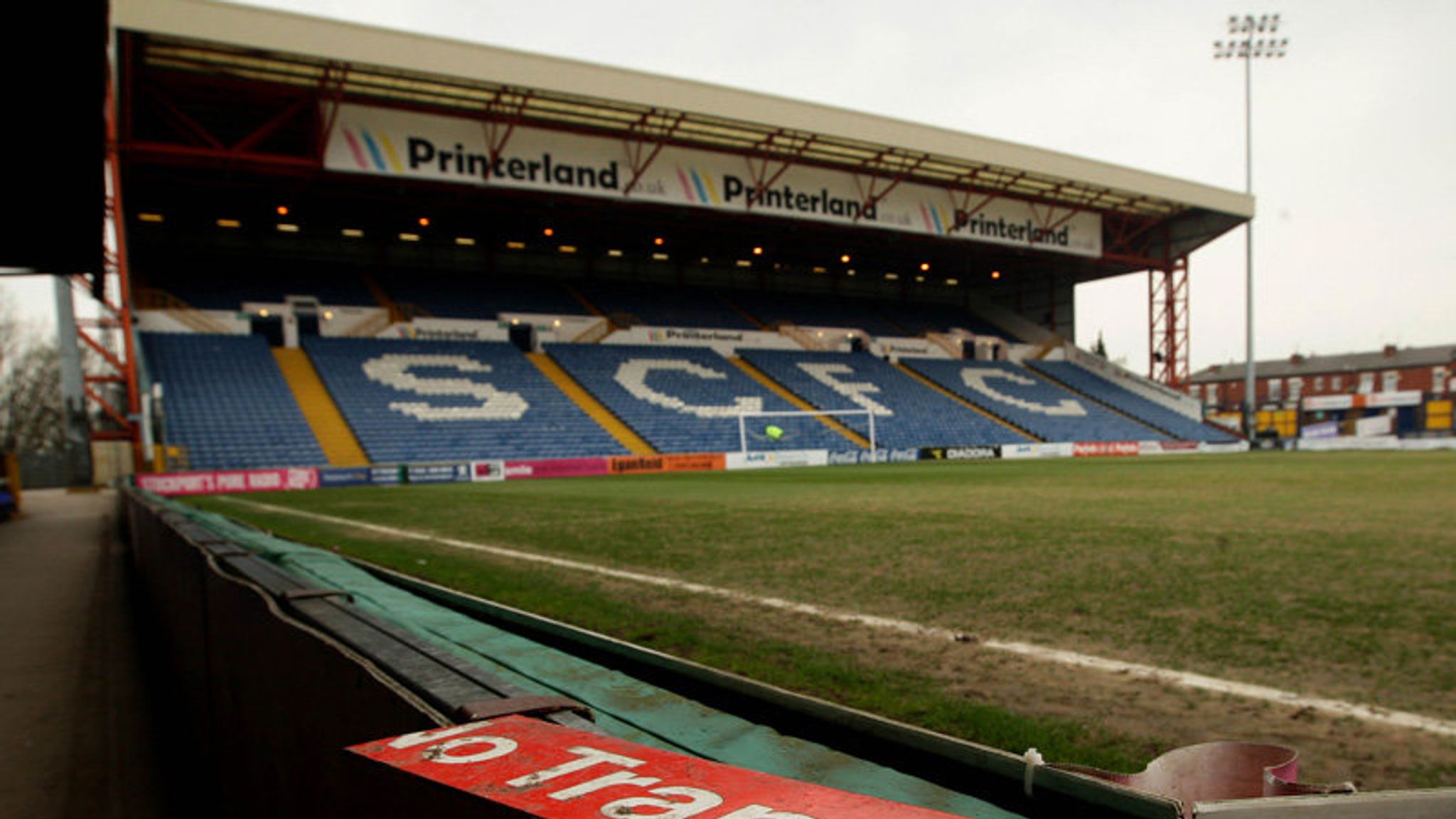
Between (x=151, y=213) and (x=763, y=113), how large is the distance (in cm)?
2418

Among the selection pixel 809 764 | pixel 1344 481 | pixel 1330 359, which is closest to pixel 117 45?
pixel 809 764

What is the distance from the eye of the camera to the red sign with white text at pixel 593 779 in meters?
0.76

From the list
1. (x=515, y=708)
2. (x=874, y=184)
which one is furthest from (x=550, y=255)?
(x=515, y=708)

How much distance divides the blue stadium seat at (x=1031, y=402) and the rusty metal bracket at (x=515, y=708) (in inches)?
1426

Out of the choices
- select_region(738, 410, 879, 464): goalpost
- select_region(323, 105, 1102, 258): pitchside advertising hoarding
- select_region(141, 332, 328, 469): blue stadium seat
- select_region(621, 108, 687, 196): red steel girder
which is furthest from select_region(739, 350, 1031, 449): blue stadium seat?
select_region(141, 332, 328, 469): blue stadium seat

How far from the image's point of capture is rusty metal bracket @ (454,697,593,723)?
112cm

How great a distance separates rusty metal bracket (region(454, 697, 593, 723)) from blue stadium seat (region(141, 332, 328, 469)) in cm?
2487

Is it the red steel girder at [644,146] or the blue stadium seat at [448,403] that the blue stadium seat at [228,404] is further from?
the red steel girder at [644,146]

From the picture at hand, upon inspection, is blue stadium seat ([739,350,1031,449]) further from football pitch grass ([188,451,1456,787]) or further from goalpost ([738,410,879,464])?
football pitch grass ([188,451,1456,787])

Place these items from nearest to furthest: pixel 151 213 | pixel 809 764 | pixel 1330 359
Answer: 1. pixel 809 764
2. pixel 151 213
3. pixel 1330 359

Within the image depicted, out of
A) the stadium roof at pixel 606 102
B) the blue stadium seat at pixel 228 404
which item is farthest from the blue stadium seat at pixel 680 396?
the blue stadium seat at pixel 228 404

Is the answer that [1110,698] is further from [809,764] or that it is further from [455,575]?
[455,575]

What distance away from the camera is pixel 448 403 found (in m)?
27.6

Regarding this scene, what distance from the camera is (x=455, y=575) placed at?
6.02 m
